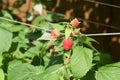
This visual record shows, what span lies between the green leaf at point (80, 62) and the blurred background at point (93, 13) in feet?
4.97

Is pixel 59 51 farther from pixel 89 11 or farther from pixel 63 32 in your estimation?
pixel 89 11

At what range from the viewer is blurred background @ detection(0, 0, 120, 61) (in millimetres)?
3167

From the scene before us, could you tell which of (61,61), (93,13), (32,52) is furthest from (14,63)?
(93,13)

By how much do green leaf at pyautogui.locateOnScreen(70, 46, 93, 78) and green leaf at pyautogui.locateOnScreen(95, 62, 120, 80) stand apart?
0.31 feet

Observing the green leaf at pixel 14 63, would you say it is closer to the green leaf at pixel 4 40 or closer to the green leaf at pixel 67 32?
the green leaf at pixel 4 40

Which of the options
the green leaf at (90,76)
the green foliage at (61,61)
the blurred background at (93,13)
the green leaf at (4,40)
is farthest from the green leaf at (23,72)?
the blurred background at (93,13)

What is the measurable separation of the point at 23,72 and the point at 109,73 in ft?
1.49

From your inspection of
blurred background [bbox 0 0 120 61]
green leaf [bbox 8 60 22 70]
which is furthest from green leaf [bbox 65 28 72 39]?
Result: blurred background [bbox 0 0 120 61]

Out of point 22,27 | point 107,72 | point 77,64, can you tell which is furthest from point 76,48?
point 22,27

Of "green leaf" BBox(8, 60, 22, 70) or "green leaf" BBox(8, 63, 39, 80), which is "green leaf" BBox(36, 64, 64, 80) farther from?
"green leaf" BBox(8, 60, 22, 70)

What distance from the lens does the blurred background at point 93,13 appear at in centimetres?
317

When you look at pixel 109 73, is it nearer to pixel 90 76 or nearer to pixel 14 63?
pixel 90 76

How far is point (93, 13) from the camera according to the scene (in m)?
3.31

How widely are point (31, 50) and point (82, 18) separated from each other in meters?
1.19
